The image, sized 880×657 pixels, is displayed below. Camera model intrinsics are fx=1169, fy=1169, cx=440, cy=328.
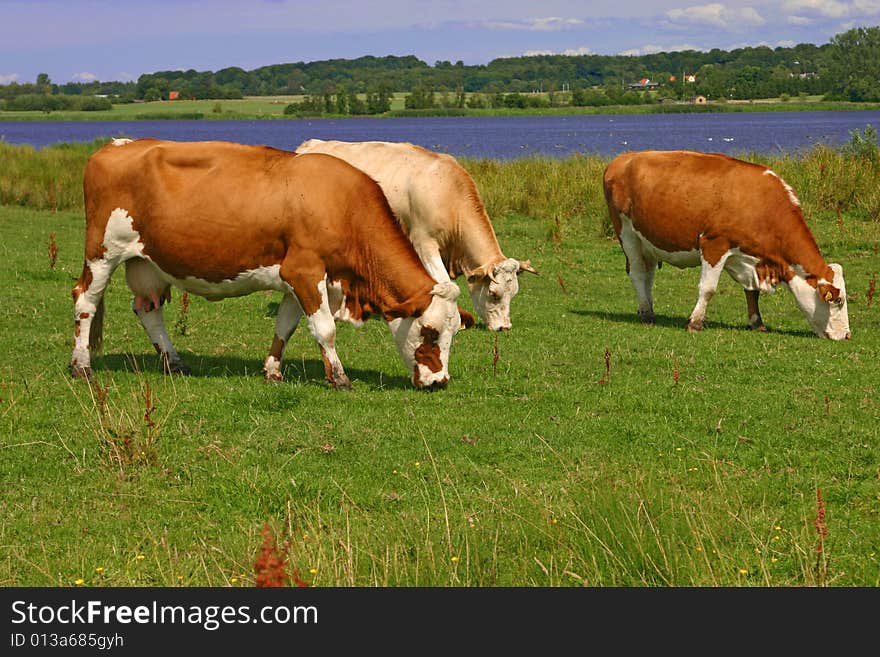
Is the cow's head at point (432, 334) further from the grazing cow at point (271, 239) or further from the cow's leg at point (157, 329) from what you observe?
the cow's leg at point (157, 329)

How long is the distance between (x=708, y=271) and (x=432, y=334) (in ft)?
16.5

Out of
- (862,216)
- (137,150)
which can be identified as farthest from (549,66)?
(137,150)

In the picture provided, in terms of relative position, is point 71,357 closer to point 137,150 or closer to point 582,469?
point 137,150

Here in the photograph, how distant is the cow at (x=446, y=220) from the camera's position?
45.4 ft

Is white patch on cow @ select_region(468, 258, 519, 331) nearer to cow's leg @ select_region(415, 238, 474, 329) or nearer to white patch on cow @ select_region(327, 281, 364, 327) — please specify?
cow's leg @ select_region(415, 238, 474, 329)

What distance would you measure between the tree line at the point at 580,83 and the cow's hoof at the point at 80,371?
12456 centimetres

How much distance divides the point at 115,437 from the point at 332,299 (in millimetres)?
2960

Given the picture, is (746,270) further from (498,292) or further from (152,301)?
(152,301)

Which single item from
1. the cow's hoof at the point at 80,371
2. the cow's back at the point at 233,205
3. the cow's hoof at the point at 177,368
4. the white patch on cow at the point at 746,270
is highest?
the cow's back at the point at 233,205

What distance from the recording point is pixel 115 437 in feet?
26.7

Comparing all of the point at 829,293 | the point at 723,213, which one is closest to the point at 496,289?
the point at 723,213

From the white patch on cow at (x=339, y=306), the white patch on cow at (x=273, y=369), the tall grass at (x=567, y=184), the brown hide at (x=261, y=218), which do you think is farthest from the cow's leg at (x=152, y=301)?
the tall grass at (x=567, y=184)

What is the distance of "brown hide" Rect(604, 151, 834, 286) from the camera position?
1383 cm

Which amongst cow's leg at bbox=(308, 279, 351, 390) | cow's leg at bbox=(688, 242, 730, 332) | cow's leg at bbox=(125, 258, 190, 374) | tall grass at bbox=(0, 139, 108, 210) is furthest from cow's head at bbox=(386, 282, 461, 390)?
tall grass at bbox=(0, 139, 108, 210)
